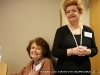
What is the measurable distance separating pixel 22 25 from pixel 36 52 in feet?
1.71

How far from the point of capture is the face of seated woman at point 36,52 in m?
1.83

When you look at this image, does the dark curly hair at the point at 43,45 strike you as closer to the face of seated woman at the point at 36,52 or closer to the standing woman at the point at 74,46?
the face of seated woman at the point at 36,52

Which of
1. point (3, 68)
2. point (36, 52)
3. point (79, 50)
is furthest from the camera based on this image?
point (3, 68)

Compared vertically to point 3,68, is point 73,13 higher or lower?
higher

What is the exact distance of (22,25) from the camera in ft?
7.18

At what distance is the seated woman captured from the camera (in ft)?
5.82

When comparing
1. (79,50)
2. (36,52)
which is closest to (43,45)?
(36,52)

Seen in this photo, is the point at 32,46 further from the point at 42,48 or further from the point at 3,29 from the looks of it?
the point at 3,29

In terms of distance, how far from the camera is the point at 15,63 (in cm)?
224

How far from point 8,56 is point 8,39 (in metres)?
0.23

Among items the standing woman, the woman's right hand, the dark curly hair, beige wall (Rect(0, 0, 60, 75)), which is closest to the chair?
beige wall (Rect(0, 0, 60, 75))

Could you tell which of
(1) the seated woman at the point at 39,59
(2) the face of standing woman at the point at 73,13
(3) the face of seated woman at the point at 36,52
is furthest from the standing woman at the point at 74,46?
(3) the face of seated woman at the point at 36,52

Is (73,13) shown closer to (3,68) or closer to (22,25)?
(22,25)

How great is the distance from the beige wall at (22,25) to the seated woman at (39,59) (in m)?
0.16
